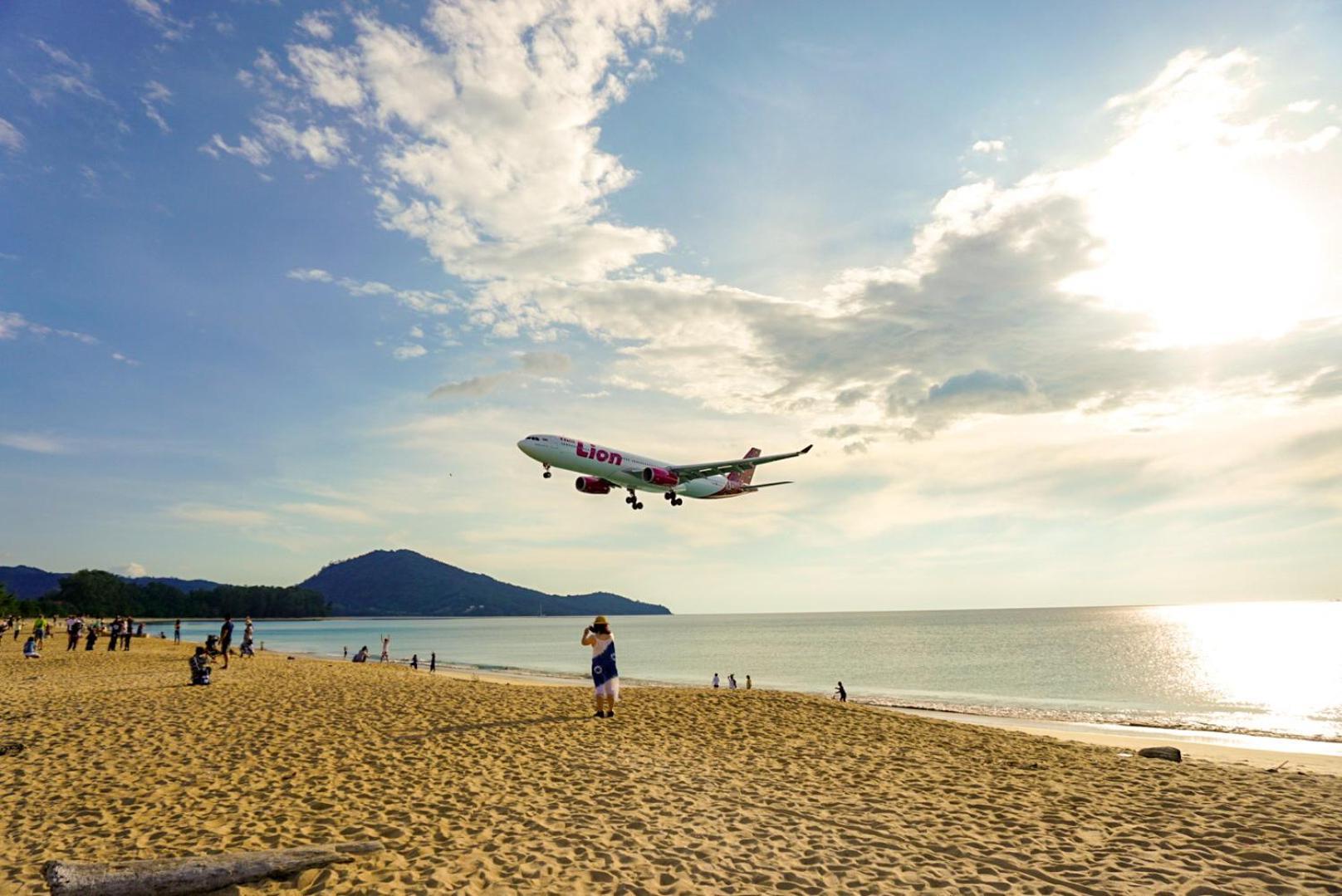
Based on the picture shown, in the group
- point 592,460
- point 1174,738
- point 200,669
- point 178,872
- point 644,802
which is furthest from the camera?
point 592,460

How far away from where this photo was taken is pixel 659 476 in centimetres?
3853

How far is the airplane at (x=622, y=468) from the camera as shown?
34.5 m

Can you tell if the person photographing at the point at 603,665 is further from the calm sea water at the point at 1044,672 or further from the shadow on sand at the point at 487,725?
the calm sea water at the point at 1044,672

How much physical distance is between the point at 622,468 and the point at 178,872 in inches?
A: 1205

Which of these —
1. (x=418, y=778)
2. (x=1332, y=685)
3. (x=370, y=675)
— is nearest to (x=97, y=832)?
(x=418, y=778)

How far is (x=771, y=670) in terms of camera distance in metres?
72.6

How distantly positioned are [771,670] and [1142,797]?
64.2 meters

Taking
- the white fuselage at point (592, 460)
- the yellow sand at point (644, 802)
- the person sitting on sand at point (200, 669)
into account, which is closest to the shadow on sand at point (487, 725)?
the yellow sand at point (644, 802)

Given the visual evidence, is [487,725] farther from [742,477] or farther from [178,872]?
[742,477]

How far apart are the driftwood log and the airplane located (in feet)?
90.9

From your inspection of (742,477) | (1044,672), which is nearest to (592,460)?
(742,477)

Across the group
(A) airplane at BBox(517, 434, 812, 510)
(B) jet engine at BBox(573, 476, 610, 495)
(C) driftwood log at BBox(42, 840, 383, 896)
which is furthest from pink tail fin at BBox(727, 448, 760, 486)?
(C) driftwood log at BBox(42, 840, 383, 896)

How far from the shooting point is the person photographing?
49.0 feet

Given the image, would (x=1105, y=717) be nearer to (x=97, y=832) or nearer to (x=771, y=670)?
(x=771, y=670)
